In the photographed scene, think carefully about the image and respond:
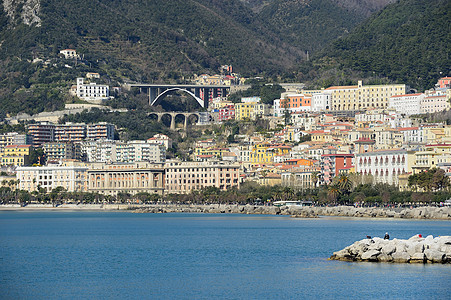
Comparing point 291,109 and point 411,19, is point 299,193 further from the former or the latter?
point 411,19

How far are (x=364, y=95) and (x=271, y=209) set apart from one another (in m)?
45.8

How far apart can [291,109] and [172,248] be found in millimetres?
90133

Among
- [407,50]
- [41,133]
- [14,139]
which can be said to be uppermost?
[407,50]

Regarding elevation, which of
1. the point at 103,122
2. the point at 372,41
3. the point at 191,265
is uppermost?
the point at 372,41

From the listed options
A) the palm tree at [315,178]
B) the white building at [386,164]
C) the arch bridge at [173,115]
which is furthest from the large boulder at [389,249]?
the arch bridge at [173,115]

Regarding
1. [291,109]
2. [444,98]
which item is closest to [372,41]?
[291,109]

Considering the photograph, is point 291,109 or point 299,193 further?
point 291,109

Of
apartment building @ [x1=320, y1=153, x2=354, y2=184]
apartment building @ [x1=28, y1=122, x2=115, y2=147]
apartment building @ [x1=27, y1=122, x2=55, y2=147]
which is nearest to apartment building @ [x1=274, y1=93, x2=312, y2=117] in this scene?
apartment building @ [x1=28, y1=122, x2=115, y2=147]

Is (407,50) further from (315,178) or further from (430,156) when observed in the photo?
(430,156)

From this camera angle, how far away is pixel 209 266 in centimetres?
4428

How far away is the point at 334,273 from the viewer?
130 ft

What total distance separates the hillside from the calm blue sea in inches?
2820

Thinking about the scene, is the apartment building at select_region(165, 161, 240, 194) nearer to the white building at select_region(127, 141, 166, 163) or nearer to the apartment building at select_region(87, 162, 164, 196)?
the apartment building at select_region(87, 162, 164, 196)

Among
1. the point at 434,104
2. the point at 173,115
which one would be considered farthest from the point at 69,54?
the point at 434,104
